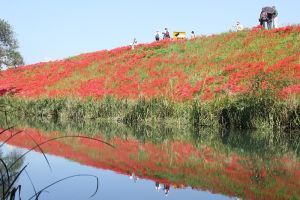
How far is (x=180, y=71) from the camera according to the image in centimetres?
3441

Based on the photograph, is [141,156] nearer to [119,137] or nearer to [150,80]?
[119,137]

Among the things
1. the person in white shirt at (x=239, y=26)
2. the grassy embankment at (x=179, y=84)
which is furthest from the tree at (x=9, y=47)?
the person in white shirt at (x=239, y=26)

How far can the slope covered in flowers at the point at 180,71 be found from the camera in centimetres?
2642

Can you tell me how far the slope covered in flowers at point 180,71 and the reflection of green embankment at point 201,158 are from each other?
216 inches

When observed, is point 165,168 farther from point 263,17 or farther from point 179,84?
point 263,17

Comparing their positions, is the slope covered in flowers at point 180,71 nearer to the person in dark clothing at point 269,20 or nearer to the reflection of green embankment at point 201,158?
the person in dark clothing at point 269,20

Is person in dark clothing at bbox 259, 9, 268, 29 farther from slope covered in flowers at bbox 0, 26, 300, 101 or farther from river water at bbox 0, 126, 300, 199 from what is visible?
river water at bbox 0, 126, 300, 199

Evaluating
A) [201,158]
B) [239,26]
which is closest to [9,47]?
[239,26]

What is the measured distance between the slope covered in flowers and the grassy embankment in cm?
5

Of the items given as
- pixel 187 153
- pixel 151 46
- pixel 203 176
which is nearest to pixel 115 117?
pixel 187 153

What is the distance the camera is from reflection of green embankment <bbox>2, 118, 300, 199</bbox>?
366 inches

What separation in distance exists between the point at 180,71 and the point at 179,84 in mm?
4325

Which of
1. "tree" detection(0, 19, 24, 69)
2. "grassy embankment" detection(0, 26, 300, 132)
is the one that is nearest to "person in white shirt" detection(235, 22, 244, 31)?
"grassy embankment" detection(0, 26, 300, 132)

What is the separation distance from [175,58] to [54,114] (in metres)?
13.0
